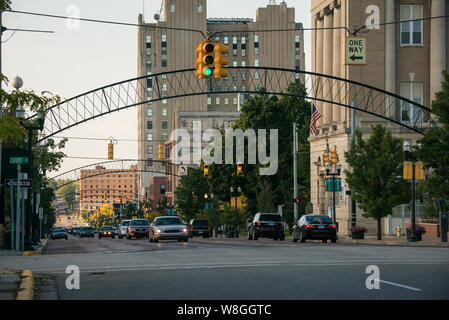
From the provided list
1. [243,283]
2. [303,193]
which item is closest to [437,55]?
[303,193]

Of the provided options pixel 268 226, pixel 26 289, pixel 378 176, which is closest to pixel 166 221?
pixel 268 226

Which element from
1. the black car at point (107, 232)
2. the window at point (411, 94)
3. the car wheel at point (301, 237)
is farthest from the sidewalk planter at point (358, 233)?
the black car at point (107, 232)

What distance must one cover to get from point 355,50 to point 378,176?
1516cm

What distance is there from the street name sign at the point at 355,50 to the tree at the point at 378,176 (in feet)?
46.2

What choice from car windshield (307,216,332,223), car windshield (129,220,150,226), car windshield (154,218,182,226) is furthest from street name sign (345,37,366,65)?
car windshield (129,220,150,226)

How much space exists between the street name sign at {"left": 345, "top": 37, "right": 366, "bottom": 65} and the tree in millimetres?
14088

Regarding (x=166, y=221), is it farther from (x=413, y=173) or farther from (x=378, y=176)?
(x=413, y=173)

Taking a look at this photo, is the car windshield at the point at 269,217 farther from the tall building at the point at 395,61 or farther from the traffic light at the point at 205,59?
the traffic light at the point at 205,59

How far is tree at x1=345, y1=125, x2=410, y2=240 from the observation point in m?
47.7

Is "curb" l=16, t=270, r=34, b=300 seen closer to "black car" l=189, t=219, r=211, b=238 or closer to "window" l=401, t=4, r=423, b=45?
"black car" l=189, t=219, r=211, b=238

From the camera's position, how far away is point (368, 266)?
1836 centimetres

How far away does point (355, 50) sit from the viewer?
1353 inches

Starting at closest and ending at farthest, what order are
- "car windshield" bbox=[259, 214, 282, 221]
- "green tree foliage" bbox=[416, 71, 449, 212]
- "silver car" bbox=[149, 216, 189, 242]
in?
1. "green tree foliage" bbox=[416, 71, 449, 212]
2. "silver car" bbox=[149, 216, 189, 242]
3. "car windshield" bbox=[259, 214, 282, 221]
